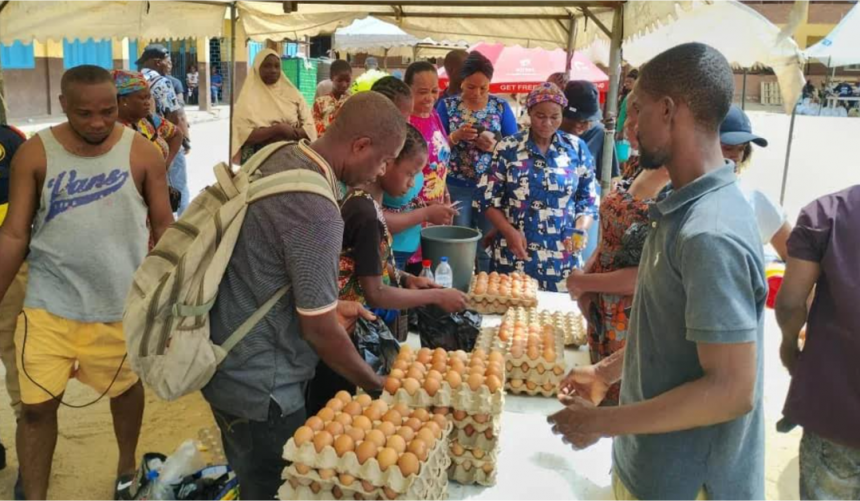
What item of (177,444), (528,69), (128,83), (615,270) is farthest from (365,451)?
(528,69)

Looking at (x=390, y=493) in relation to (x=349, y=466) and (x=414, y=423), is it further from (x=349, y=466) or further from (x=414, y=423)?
(x=414, y=423)

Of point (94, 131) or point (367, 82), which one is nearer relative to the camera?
point (94, 131)

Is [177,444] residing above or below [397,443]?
below

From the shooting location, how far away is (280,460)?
2.10 metres

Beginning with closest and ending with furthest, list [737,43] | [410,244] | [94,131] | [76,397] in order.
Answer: [94,131]
[410,244]
[76,397]
[737,43]

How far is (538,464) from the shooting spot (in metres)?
2.22

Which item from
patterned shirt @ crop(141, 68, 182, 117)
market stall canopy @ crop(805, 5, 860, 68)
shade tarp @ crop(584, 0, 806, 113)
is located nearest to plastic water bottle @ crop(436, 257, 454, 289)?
shade tarp @ crop(584, 0, 806, 113)

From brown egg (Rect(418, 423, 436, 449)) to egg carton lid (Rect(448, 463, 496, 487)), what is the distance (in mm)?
272

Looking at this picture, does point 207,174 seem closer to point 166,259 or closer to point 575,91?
point 575,91

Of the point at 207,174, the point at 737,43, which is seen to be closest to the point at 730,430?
the point at 737,43

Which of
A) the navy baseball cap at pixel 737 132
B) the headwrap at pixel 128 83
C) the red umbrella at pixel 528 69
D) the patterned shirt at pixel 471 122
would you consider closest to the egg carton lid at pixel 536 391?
the navy baseball cap at pixel 737 132

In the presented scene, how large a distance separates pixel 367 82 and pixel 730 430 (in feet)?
13.4

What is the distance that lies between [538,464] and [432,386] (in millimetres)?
476

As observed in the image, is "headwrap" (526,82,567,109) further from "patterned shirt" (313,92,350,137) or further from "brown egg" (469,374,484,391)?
"patterned shirt" (313,92,350,137)
